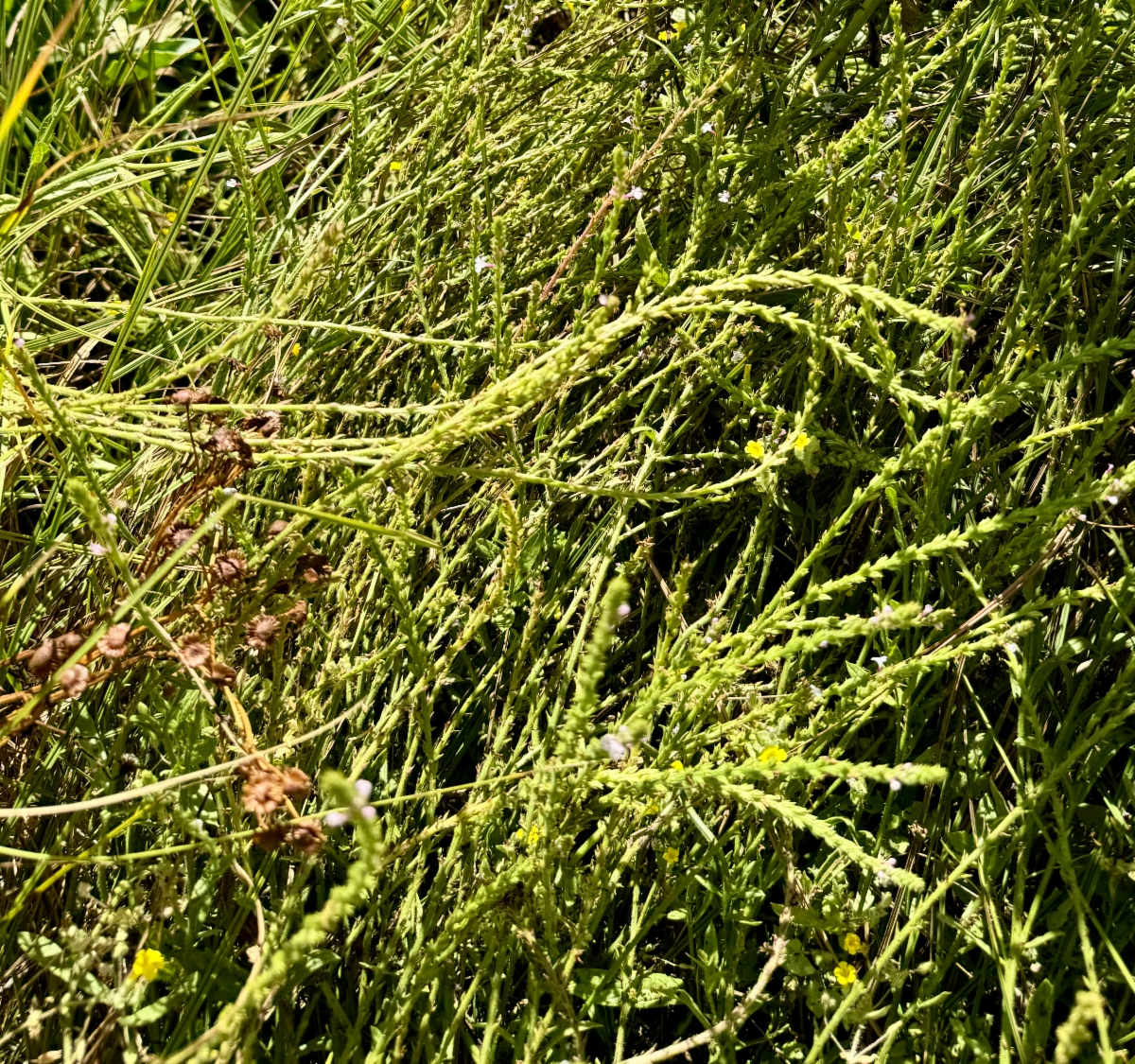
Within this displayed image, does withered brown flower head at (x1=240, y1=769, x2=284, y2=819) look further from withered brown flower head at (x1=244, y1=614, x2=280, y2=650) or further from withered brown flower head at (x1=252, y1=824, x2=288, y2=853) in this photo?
withered brown flower head at (x1=244, y1=614, x2=280, y2=650)

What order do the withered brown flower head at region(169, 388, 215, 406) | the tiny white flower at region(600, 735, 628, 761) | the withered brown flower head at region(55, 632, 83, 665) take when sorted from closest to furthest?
the tiny white flower at region(600, 735, 628, 761), the withered brown flower head at region(55, 632, 83, 665), the withered brown flower head at region(169, 388, 215, 406)

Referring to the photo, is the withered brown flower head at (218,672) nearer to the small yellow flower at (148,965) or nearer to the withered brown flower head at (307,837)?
the withered brown flower head at (307,837)

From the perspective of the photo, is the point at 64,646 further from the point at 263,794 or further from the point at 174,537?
the point at 263,794

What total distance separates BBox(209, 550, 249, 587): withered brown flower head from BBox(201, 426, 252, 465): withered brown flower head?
0.11 metres

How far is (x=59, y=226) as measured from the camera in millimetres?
1889

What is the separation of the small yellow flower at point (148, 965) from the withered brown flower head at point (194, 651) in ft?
1.02

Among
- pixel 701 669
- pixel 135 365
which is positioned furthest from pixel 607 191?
pixel 701 669

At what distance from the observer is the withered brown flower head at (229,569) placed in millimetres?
1159

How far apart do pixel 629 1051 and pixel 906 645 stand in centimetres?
65

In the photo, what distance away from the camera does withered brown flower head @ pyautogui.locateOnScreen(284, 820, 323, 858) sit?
3.39 ft

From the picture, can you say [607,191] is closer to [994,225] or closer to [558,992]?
[994,225]

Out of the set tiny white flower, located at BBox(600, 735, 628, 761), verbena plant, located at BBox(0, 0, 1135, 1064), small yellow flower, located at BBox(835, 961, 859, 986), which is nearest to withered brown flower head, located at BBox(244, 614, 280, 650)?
verbena plant, located at BBox(0, 0, 1135, 1064)

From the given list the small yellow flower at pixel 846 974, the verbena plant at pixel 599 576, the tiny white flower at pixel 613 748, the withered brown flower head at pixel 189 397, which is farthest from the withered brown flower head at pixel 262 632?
the small yellow flower at pixel 846 974

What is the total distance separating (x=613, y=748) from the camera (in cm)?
97
